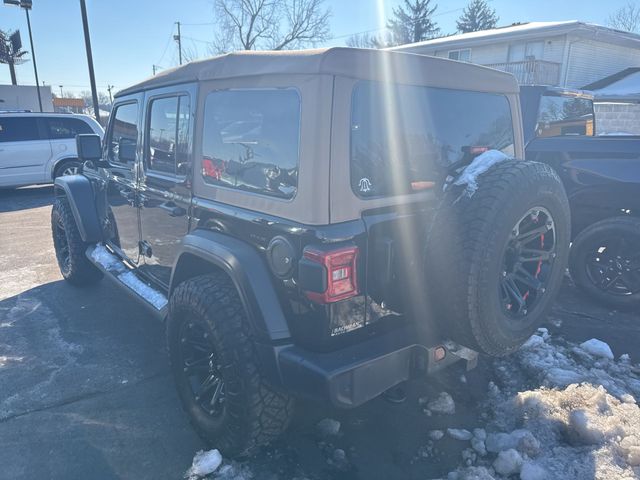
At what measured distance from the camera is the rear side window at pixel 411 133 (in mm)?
2146

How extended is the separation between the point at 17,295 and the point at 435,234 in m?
4.68

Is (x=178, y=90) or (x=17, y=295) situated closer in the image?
(x=178, y=90)

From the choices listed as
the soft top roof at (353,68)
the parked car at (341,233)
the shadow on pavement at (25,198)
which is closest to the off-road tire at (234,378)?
the parked car at (341,233)

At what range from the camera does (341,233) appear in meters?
2.05

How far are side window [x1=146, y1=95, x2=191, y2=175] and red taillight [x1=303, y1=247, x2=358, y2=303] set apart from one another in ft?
4.10

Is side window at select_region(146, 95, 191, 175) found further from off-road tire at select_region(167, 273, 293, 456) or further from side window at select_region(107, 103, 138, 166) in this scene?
off-road tire at select_region(167, 273, 293, 456)

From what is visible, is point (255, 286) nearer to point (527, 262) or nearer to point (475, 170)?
point (475, 170)

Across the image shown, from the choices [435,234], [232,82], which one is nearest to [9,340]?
[232,82]

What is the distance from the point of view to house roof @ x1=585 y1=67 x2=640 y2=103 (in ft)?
56.6

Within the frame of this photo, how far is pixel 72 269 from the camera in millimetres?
4887

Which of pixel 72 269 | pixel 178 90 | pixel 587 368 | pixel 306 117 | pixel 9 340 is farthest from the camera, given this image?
pixel 72 269

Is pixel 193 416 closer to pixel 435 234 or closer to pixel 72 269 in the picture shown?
pixel 435 234

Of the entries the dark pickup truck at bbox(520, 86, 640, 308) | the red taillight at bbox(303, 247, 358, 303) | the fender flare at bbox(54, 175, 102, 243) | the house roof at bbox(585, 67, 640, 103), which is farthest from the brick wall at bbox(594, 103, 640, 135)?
the red taillight at bbox(303, 247, 358, 303)

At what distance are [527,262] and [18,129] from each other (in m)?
11.6
